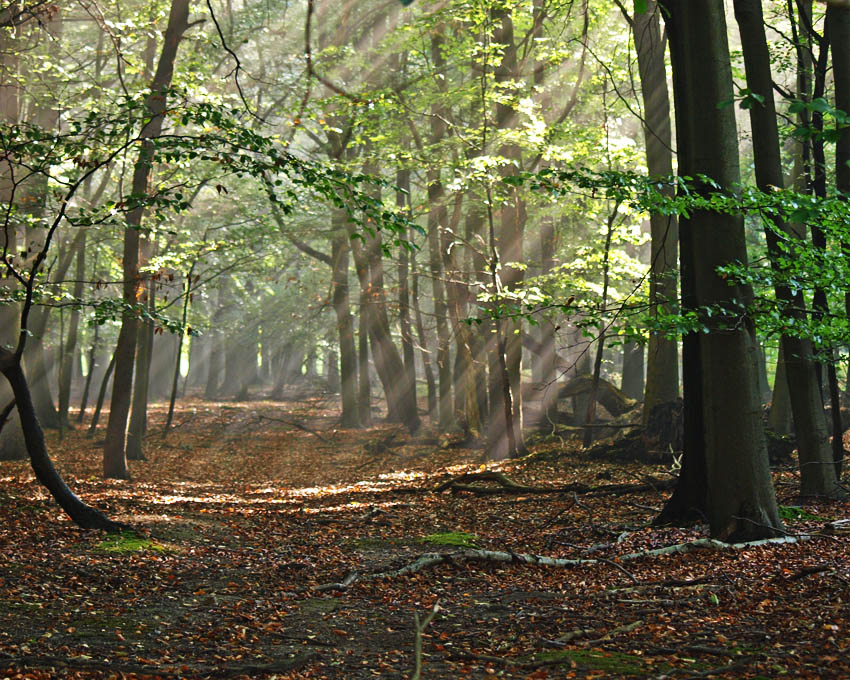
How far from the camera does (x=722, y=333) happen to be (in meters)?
7.24

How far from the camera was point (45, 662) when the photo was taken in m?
4.44

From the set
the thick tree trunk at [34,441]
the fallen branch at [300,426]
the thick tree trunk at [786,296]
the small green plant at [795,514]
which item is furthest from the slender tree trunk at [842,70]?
the fallen branch at [300,426]

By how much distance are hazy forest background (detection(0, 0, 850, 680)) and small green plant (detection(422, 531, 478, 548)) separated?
2.5 inches

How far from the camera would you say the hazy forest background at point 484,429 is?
5164 mm

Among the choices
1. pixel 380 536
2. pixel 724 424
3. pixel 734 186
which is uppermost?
pixel 734 186

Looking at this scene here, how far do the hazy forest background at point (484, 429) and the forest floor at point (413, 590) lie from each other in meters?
0.04

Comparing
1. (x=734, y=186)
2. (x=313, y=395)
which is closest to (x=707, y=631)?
(x=734, y=186)

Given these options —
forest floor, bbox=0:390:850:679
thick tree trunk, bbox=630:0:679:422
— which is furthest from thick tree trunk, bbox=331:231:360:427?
forest floor, bbox=0:390:850:679

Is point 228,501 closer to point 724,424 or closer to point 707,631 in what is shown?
point 724,424

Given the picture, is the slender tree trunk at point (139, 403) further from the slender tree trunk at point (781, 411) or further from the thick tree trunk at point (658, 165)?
the slender tree trunk at point (781, 411)

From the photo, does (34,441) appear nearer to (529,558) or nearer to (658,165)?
(529,558)

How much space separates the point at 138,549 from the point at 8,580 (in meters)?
1.70

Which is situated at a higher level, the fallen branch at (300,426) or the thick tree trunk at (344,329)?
the thick tree trunk at (344,329)

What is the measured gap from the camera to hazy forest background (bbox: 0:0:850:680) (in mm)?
5164
